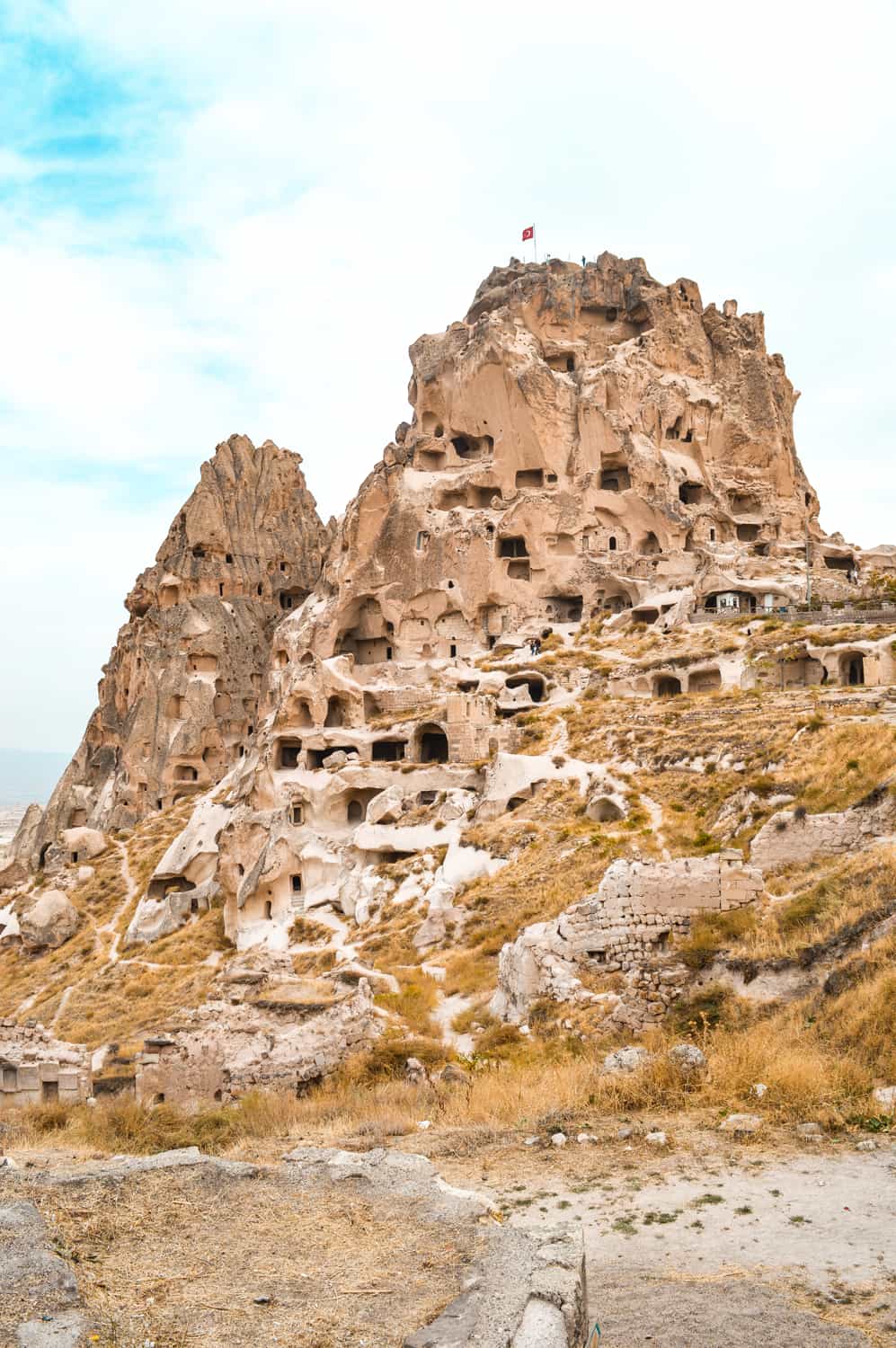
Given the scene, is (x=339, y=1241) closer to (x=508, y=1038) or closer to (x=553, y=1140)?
(x=553, y=1140)

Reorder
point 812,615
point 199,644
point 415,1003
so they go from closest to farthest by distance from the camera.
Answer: point 415,1003 < point 812,615 < point 199,644

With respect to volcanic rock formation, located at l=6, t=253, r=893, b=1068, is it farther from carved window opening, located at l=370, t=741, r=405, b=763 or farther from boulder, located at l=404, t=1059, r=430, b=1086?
boulder, located at l=404, t=1059, r=430, b=1086

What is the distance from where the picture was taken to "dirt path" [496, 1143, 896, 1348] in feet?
16.2

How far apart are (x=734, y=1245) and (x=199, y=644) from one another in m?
53.8

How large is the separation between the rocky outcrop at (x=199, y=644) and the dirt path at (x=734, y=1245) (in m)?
47.3

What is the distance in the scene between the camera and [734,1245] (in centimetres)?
590

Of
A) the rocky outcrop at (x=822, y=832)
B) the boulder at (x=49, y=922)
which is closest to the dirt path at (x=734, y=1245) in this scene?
the rocky outcrop at (x=822, y=832)

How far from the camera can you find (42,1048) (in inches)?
584

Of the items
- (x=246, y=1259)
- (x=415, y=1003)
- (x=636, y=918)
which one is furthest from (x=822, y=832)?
(x=246, y=1259)

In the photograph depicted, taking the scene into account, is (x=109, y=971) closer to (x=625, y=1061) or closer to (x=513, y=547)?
(x=625, y=1061)

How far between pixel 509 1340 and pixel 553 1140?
153 inches

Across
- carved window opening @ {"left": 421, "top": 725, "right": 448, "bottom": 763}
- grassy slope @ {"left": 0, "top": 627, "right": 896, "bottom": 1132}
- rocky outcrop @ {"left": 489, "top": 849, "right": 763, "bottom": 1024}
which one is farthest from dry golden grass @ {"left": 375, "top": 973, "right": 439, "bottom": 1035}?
carved window opening @ {"left": 421, "top": 725, "right": 448, "bottom": 763}

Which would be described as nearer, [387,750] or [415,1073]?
[415,1073]

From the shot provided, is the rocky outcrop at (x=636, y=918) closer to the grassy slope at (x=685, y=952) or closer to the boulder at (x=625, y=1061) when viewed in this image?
the grassy slope at (x=685, y=952)
